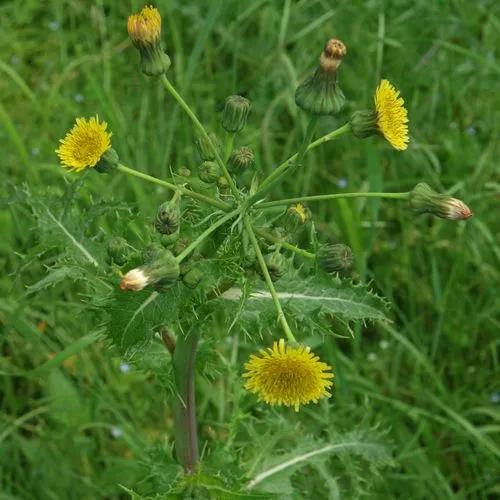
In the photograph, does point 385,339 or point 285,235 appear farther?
point 385,339

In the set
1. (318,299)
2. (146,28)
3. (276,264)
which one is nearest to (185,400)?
(318,299)

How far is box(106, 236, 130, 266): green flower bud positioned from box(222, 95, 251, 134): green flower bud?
1.36 feet

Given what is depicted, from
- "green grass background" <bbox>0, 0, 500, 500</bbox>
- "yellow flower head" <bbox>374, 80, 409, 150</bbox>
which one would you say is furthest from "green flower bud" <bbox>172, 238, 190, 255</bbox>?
"green grass background" <bbox>0, 0, 500, 500</bbox>

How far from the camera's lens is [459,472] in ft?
10.7

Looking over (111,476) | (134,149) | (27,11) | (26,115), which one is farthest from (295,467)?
(27,11)

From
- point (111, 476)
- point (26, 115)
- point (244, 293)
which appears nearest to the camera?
point (244, 293)

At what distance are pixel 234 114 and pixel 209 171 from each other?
18cm

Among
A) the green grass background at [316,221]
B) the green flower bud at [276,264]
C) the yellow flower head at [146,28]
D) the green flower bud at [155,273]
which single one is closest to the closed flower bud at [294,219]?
the green flower bud at [276,264]

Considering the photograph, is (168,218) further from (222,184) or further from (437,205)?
(437,205)

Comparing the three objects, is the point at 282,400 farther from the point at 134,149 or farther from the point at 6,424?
the point at 134,149

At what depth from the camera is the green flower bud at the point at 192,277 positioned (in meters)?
1.92

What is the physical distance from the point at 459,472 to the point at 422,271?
3.13 feet

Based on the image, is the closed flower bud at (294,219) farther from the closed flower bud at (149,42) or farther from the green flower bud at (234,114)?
the closed flower bud at (149,42)

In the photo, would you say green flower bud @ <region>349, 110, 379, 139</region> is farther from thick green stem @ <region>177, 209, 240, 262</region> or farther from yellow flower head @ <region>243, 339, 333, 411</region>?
yellow flower head @ <region>243, 339, 333, 411</region>
